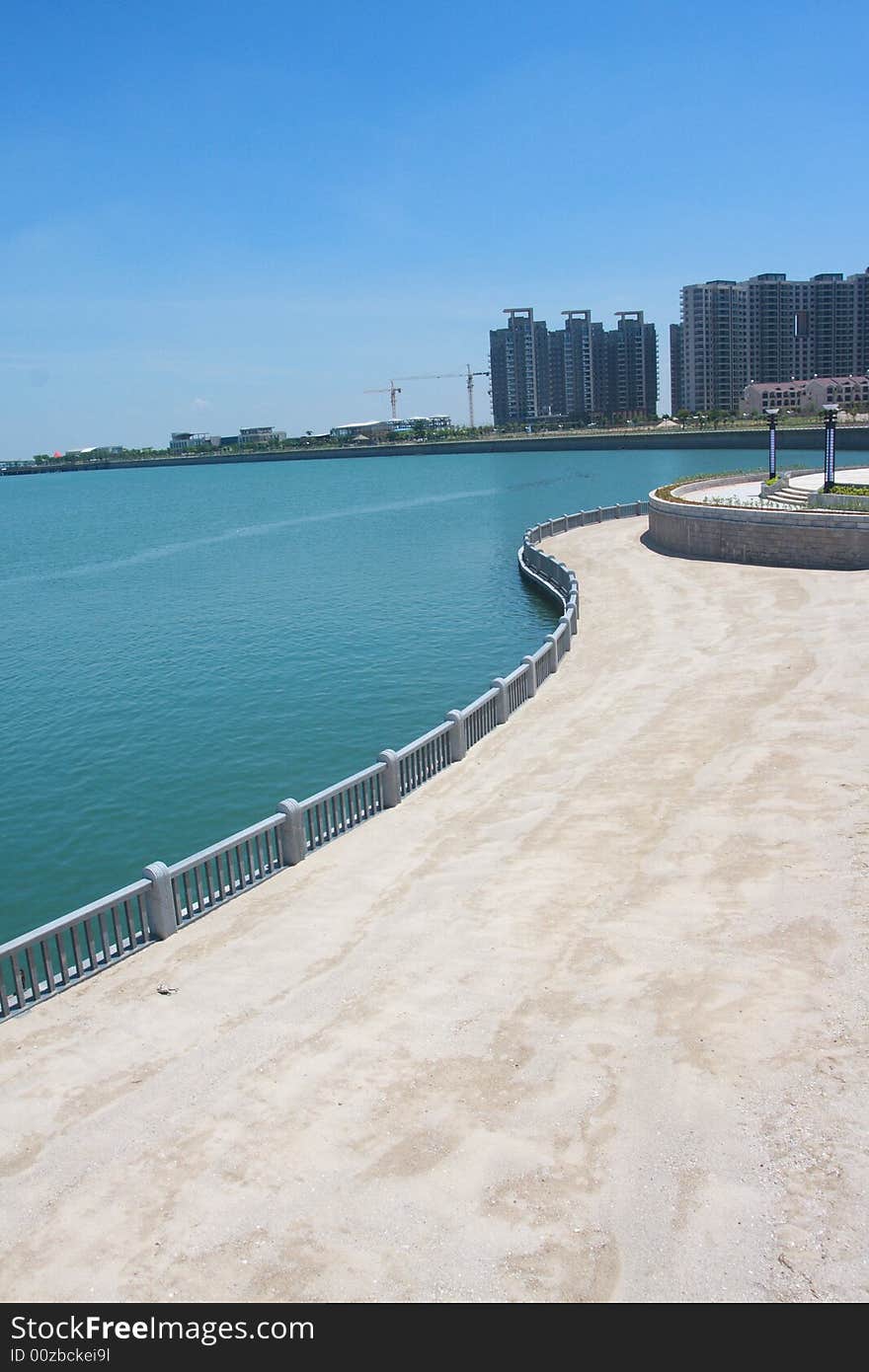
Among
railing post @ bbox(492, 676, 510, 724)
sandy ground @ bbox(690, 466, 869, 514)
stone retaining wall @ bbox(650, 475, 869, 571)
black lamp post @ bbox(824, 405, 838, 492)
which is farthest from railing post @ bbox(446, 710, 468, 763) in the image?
sandy ground @ bbox(690, 466, 869, 514)

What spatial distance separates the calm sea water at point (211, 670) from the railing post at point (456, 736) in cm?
Answer: 419

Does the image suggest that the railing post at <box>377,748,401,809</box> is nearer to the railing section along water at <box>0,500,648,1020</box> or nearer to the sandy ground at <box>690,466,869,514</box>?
the railing section along water at <box>0,500,648,1020</box>

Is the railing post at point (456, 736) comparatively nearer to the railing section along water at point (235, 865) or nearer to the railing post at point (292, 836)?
the railing section along water at point (235, 865)

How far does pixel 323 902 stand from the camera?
1185 cm

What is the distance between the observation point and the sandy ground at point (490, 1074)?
612 centimetres

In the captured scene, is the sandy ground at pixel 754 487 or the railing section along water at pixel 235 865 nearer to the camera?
the railing section along water at pixel 235 865

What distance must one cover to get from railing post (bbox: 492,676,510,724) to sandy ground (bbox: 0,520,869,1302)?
4.91 m

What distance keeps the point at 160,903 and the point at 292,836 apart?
91.6 inches

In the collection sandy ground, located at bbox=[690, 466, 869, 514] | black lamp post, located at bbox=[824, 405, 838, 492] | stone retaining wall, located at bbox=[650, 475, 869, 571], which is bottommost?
stone retaining wall, located at bbox=[650, 475, 869, 571]

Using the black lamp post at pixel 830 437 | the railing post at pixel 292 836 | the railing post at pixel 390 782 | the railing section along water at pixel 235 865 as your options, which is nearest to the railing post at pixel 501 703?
the railing section along water at pixel 235 865

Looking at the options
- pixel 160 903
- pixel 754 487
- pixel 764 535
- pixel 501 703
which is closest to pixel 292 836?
pixel 160 903

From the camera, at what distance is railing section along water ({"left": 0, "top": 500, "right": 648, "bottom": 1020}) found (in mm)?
10234

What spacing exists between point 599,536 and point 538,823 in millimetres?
36371
